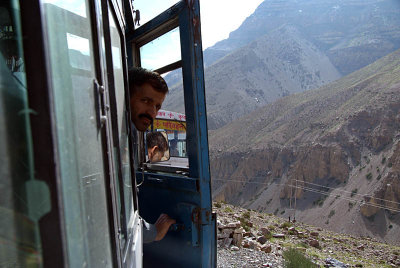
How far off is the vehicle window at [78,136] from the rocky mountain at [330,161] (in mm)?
21038

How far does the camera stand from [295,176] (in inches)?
1286

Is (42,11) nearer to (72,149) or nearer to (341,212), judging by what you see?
(72,149)

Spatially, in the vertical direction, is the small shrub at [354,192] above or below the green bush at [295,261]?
below

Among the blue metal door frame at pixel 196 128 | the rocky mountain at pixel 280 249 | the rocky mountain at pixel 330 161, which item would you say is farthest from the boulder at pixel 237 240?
the rocky mountain at pixel 330 161

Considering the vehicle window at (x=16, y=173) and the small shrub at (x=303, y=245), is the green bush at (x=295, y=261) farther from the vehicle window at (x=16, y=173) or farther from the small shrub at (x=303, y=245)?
the vehicle window at (x=16, y=173)

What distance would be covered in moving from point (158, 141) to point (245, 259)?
530cm

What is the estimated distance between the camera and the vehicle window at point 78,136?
1.91 ft

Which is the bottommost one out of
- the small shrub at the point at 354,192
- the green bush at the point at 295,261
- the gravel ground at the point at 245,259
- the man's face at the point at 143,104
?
the small shrub at the point at 354,192

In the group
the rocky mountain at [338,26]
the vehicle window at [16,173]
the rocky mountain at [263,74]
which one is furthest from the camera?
the rocky mountain at [338,26]

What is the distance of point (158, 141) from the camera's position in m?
2.61

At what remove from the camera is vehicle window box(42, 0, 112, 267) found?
23.0 inches

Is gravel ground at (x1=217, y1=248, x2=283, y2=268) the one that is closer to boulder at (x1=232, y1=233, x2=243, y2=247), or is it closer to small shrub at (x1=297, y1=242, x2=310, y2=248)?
boulder at (x1=232, y1=233, x2=243, y2=247)

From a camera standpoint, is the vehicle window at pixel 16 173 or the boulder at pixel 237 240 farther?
the boulder at pixel 237 240

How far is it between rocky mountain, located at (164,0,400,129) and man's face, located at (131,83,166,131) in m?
55.9
